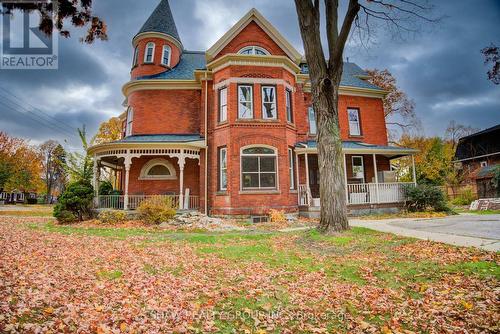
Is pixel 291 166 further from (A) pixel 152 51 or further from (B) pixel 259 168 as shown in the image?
(A) pixel 152 51

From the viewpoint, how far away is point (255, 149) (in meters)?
14.7

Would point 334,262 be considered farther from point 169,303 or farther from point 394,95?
point 394,95

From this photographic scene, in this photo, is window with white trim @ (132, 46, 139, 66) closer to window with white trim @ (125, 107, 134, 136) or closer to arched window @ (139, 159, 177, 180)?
window with white trim @ (125, 107, 134, 136)

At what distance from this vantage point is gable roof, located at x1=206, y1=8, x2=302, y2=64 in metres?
16.0

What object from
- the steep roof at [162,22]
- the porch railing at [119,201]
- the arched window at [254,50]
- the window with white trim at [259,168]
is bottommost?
the porch railing at [119,201]

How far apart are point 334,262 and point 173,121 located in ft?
46.5

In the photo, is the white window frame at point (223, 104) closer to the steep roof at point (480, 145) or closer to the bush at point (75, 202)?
the bush at point (75, 202)

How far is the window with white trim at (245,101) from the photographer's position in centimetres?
1496

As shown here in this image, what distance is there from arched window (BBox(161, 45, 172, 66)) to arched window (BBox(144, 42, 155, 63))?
0.66m

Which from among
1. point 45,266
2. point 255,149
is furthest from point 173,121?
point 45,266

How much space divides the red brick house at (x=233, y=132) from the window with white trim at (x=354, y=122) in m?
0.08

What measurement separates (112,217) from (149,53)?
11692 millimetres

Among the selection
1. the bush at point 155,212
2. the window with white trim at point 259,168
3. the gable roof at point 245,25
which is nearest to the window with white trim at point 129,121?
the gable roof at point 245,25

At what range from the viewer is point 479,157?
32344 millimetres
